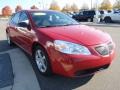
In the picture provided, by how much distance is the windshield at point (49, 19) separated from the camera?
605 cm

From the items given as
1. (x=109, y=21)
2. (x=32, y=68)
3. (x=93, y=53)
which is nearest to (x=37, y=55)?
(x=32, y=68)

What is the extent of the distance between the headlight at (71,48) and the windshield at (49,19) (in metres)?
1.42

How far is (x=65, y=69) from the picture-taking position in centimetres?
457

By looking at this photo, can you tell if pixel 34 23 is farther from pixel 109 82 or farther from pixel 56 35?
pixel 109 82

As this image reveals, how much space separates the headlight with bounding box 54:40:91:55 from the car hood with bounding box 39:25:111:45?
5.0 inches

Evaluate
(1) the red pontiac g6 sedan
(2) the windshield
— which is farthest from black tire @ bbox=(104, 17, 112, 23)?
(1) the red pontiac g6 sedan

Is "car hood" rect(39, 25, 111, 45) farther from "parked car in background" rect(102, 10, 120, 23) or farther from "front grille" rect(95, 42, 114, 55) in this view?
"parked car in background" rect(102, 10, 120, 23)

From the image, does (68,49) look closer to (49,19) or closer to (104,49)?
(104,49)

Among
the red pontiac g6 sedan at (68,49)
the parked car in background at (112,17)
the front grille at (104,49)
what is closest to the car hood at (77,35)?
the red pontiac g6 sedan at (68,49)

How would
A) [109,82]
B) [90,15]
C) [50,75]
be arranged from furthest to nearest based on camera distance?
[90,15] → [50,75] → [109,82]

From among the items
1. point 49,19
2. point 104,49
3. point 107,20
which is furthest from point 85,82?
point 107,20

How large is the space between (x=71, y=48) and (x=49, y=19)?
1.96 m

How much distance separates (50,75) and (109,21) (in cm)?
2120

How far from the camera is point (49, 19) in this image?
6297 millimetres
